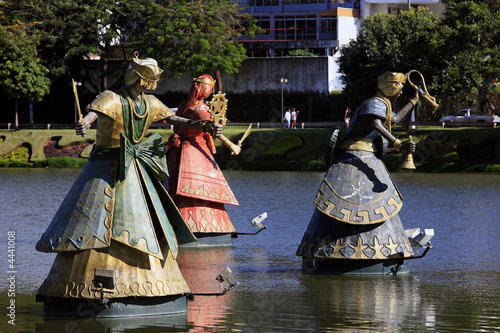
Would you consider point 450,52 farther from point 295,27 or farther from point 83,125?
point 83,125

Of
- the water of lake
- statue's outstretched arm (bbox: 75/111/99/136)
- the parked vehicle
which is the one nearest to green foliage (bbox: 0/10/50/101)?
the parked vehicle

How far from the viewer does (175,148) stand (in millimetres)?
14758

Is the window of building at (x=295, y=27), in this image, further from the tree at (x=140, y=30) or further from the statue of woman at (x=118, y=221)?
the statue of woman at (x=118, y=221)

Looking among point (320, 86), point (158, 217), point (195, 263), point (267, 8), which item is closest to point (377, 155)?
point (195, 263)

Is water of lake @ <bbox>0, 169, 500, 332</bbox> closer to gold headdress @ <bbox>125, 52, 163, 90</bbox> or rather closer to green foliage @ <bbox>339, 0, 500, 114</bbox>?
gold headdress @ <bbox>125, 52, 163, 90</bbox>

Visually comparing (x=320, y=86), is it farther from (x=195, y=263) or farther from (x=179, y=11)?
(x=195, y=263)

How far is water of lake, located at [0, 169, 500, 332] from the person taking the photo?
900 cm

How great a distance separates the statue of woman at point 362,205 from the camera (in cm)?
1136

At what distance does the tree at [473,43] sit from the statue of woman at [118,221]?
3426 centimetres

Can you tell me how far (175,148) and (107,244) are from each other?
6546mm

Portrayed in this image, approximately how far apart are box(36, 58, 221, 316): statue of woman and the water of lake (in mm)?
355

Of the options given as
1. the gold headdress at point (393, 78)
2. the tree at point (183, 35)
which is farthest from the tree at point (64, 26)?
the gold headdress at point (393, 78)

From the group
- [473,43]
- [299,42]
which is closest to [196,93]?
[473,43]

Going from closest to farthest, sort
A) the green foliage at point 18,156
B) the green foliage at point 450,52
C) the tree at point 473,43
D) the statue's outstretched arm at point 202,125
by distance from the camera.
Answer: the statue's outstretched arm at point 202,125 → the tree at point 473,43 → the green foliage at point 450,52 → the green foliage at point 18,156
